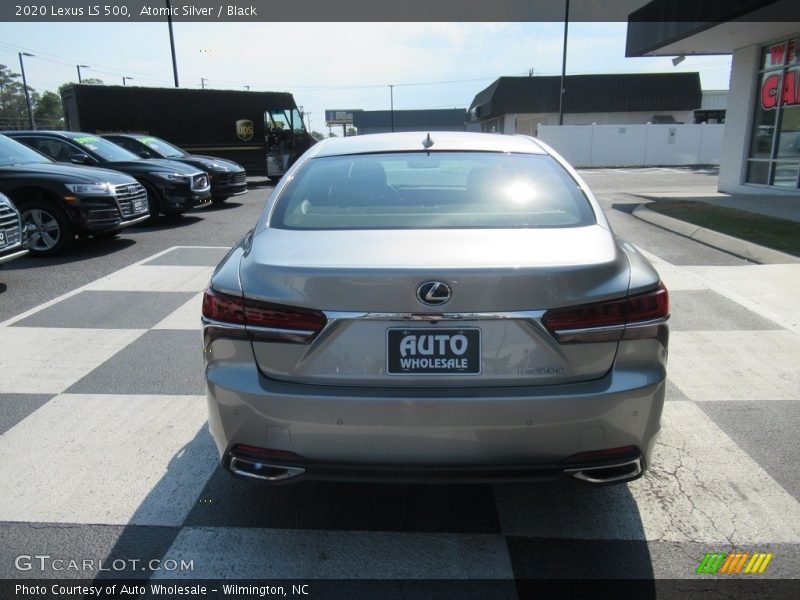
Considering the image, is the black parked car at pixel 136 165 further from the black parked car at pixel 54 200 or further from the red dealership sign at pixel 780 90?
the red dealership sign at pixel 780 90

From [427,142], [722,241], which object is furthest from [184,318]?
Answer: [722,241]

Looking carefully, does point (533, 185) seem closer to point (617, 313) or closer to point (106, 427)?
point (617, 313)

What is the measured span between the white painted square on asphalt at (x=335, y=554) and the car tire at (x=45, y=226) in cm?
711

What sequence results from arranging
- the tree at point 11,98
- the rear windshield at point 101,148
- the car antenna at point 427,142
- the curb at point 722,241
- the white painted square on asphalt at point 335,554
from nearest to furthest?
the white painted square on asphalt at point 335,554
the car antenna at point 427,142
the curb at point 722,241
the rear windshield at point 101,148
the tree at point 11,98

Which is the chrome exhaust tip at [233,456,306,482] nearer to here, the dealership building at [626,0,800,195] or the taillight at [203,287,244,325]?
the taillight at [203,287,244,325]

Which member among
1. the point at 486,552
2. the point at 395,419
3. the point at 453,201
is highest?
the point at 453,201

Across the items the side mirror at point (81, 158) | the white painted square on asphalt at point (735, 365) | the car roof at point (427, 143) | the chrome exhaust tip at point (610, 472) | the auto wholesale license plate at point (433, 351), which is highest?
the car roof at point (427, 143)

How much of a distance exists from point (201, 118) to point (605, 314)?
2040 cm

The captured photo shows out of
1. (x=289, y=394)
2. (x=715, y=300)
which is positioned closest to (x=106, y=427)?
(x=289, y=394)

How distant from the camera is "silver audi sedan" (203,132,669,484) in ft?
7.25

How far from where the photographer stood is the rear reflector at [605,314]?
223cm

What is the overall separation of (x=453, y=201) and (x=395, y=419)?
124 cm

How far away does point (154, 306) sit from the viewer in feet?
20.2

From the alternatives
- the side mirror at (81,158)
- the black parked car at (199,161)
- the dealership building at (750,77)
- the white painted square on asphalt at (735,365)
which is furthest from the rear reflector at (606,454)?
the dealership building at (750,77)
